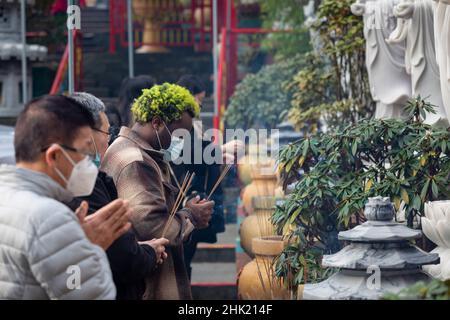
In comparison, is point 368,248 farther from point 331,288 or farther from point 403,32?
point 403,32

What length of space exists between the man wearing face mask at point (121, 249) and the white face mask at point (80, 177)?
586 millimetres

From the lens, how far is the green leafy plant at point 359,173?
722cm

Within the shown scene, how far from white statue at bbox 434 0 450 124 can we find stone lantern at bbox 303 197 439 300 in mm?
1812

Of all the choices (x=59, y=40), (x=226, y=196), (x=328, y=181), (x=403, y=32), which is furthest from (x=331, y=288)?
(x=59, y=40)

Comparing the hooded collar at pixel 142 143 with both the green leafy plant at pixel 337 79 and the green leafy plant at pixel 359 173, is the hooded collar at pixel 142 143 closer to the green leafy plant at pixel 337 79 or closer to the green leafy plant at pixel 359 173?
the green leafy plant at pixel 359 173

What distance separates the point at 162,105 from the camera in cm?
710

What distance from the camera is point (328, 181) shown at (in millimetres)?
7516

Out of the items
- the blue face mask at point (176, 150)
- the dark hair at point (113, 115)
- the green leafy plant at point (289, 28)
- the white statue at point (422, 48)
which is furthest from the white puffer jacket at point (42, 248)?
Result: the green leafy plant at point (289, 28)

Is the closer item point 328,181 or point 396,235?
point 396,235

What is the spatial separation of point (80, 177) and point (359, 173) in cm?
311

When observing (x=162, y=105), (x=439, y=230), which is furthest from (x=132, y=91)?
(x=439, y=230)

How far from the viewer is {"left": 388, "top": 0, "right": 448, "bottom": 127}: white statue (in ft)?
28.7
